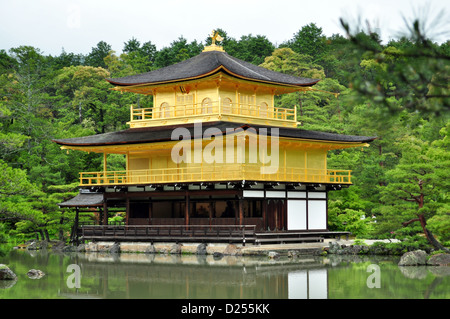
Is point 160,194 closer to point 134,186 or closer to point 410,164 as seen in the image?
point 134,186

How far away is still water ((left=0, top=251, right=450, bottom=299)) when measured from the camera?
17.8m

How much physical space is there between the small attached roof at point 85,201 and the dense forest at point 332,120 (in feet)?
3.65

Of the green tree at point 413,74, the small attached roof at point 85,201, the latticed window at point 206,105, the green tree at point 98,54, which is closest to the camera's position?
the green tree at point 413,74

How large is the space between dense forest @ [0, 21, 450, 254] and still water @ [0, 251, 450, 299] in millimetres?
2568

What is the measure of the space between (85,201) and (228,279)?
18.0 m

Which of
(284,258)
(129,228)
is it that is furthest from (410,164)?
(129,228)

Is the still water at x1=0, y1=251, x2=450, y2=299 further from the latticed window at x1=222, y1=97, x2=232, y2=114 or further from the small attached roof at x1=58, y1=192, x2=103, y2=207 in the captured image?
the latticed window at x1=222, y1=97, x2=232, y2=114

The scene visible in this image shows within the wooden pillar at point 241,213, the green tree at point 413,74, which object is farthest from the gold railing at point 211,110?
the green tree at point 413,74

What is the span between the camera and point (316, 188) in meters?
34.3

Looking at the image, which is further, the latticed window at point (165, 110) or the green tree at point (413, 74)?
the latticed window at point (165, 110)

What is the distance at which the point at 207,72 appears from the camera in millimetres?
33844

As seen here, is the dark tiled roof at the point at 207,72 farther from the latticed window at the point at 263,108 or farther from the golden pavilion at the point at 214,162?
the latticed window at the point at 263,108

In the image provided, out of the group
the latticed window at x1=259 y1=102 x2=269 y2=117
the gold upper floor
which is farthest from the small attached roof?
the latticed window at x1=259 y1=102 x2=269 y2=117

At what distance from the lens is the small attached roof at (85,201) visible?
36.8m
